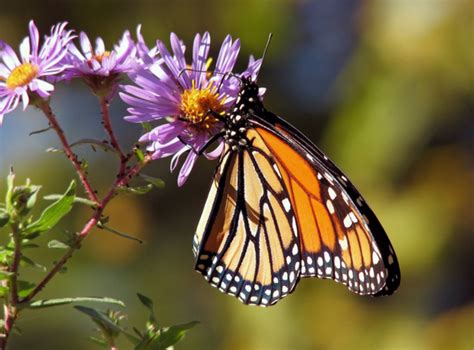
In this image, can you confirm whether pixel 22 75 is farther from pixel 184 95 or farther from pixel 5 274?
pixel 5 274

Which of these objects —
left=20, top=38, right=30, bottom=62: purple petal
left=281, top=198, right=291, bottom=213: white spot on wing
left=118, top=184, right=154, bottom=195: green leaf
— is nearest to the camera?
left=118, top=184, right=154, bottom=195: green leaf

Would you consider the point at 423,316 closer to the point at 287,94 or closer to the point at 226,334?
the point at 226,334

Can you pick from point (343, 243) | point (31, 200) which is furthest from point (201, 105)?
point (31, 200)

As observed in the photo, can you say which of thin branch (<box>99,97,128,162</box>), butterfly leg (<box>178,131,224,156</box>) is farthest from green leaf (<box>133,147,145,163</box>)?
butterfly leg (<box>178,131,224,156</box>)

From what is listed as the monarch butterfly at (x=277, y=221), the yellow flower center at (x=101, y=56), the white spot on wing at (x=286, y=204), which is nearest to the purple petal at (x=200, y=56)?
the monarch butterfly at (x=277, y=221)

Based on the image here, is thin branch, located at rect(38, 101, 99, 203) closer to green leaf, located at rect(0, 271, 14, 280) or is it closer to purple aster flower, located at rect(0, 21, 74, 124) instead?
purple aster flower, located at rect(0, 21, 74, 124)

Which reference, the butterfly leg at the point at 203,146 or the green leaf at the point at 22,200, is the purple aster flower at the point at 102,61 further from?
the green leaf at the point at 22,200
